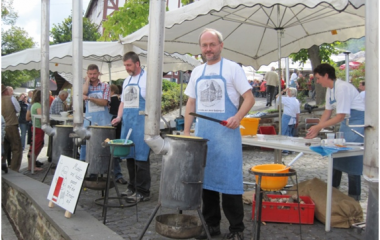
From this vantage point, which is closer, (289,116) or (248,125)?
(248,125)

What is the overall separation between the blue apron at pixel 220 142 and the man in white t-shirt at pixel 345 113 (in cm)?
167

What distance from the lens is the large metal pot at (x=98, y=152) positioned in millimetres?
4949

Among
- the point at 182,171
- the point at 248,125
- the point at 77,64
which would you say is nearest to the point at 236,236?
the point at 182,171

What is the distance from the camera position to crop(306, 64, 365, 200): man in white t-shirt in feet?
16.0

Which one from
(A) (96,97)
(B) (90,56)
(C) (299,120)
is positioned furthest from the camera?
(C) (299,120)

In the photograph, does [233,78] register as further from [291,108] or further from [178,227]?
[291,108]

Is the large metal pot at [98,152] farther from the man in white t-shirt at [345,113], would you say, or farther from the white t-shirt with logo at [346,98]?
the white t-shirt with logo at [346,98]

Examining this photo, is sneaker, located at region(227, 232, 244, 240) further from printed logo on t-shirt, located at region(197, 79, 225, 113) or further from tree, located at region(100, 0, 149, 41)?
tree, located at region(100, 0, 149, 41)

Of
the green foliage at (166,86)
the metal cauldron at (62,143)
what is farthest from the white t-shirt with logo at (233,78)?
the green foliage at (166,86)

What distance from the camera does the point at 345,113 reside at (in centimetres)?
487

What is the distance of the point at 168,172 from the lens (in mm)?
3248

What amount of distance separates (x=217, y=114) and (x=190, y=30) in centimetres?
411

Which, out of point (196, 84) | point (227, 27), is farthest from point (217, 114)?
point (227, 27)

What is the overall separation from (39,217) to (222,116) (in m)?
2.27
